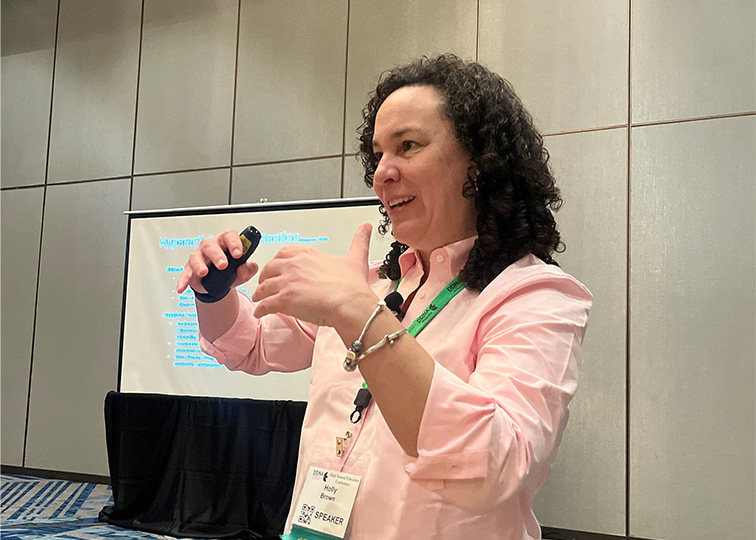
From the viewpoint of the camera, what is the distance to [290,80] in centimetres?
525

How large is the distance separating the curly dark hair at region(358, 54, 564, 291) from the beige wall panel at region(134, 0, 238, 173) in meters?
4.22

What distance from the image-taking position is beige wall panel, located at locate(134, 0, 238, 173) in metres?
5.48

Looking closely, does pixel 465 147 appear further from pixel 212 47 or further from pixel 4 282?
pixel 4 282

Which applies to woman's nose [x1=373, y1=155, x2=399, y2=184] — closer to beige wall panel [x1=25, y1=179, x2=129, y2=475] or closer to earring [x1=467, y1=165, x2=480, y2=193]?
earring [x1=467, y1=165, x2=480, y2=193]

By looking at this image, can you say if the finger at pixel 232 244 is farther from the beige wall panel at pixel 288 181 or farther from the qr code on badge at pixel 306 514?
the beige wall panel at pixel 288 181

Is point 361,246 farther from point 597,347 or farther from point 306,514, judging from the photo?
point 597,347

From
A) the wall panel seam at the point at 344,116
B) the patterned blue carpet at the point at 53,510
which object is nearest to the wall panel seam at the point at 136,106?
the wall panel seam at the point at 344,116

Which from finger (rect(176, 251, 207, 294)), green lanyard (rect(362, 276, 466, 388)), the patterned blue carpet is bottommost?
the patterned blue carpet

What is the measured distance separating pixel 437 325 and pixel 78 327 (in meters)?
5.18

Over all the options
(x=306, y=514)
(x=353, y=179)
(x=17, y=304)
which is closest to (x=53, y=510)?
(x=17, y=304)

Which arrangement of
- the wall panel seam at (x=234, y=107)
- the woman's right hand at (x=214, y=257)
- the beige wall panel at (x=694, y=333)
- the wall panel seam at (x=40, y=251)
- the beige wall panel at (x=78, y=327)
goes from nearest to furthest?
the woman's right hand at (x=214, y=257) < the beige wall panel at (x=694, y=333) < the wall panel seam at (x=234, y=107) < the beige wall panel at (x=78, y=327) < the wall panel seam at (x=40, y=251)

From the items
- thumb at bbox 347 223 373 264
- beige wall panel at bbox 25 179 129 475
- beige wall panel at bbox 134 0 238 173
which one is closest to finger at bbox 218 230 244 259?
thumb at bbox 347 223 373 264

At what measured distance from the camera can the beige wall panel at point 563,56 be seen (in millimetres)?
4266

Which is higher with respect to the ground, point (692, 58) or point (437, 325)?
point (692, 58)
